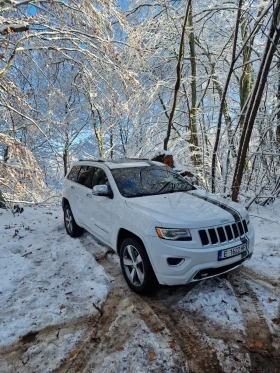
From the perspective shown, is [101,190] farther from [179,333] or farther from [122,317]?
[179,333]

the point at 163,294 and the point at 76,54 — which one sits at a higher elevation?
the point at 76,54

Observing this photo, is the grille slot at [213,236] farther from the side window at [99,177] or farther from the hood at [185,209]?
the side window at [99,177]

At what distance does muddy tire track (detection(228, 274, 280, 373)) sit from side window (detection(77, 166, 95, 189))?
2992 mm

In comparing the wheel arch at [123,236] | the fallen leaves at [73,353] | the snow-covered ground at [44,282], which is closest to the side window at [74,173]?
the snow-covered ground at [44,282]

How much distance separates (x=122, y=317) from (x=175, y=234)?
1.15 metres

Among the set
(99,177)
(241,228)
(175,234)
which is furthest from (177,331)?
(99,177)

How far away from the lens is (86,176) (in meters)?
5.30

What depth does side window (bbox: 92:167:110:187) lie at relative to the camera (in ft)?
14.9

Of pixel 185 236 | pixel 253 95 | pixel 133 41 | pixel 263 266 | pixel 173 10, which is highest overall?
pixel 173 10

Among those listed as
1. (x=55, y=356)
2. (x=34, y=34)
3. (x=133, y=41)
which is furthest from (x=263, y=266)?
(x=34, y=34)

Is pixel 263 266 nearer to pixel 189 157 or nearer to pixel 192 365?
pixel 192 365

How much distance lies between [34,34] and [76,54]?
215 centimetres

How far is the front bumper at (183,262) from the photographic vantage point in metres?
3.00

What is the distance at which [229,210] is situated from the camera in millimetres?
3574
